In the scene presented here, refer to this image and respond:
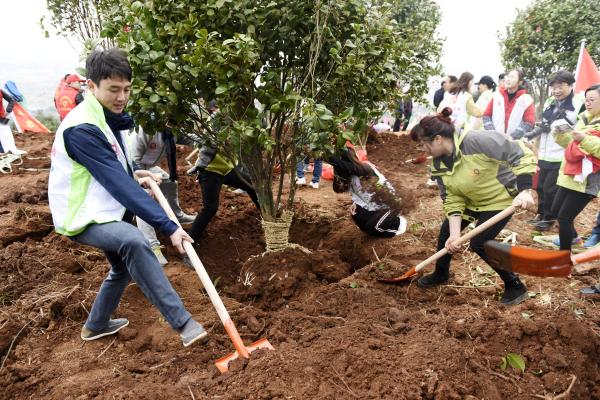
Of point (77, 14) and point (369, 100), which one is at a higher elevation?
point (77, 14)

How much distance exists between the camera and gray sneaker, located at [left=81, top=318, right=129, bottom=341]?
3.01 m

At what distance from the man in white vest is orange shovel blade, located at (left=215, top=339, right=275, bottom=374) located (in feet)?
0.70

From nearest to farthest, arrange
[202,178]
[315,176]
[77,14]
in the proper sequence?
[202,178], [315,176], [77,14]

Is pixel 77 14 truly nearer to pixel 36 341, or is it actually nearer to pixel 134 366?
pixel 36 341

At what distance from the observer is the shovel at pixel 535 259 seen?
110 inches

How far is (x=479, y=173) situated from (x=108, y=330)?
2933 millimetres

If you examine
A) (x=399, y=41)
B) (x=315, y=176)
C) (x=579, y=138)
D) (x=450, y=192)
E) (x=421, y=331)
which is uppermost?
(x=399, y=41)

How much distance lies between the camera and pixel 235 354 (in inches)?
107

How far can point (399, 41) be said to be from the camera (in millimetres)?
4121

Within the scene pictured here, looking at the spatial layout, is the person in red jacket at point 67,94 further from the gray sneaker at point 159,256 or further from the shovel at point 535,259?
the shovel at point 535,259

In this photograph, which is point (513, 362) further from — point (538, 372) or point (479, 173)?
point (479, 173)

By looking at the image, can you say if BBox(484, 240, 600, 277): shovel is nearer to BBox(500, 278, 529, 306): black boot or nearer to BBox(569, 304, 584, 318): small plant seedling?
BBox(500, 278, 529, 306): black boot

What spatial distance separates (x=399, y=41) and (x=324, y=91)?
39.0 inches

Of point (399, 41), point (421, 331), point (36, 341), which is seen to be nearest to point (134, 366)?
point (36, 341)
